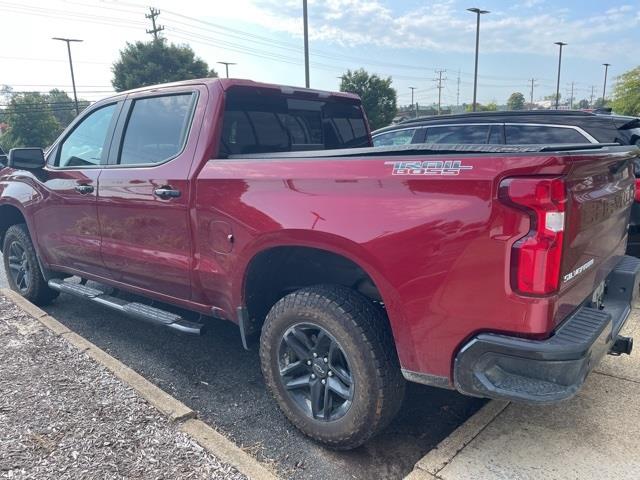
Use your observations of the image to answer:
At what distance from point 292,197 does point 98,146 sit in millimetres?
2295

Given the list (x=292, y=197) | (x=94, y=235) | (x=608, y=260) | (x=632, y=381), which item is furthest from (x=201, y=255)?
(x=632, y=381)

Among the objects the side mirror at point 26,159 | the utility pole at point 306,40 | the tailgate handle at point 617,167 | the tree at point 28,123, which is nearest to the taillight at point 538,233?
the tailgate handle at point 617,167

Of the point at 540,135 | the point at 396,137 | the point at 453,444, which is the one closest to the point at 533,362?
the point at 453,444

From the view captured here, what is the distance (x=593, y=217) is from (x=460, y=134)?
4.48 meters

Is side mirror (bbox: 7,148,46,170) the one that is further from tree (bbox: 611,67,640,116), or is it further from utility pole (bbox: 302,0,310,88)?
tree (bbox: 611,67,640,116)

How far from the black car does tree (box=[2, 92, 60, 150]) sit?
145ft

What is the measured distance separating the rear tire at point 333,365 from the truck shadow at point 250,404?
0.48 ft

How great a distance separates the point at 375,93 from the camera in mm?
38875

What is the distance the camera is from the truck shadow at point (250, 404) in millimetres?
2688

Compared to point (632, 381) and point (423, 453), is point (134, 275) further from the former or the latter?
point (632, 381)

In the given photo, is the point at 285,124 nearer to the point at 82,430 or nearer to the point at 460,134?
the point at 82,430

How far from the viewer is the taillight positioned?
191cm

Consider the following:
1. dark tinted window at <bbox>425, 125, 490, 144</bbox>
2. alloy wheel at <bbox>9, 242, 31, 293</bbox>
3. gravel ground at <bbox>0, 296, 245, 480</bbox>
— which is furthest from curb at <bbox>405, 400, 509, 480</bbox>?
alloy wheel at <bbox>9, 242, 31, 293</bbox>

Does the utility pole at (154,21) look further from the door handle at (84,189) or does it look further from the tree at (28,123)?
the door handle at (84,189)
